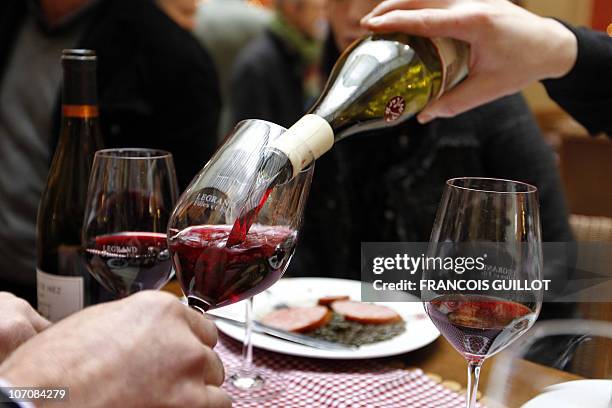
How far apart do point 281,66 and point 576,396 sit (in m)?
2.53

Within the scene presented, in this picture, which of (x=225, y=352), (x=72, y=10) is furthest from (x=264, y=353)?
(x=72, y=10)

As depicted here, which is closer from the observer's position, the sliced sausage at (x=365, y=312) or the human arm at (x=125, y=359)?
the human arm at (x=125, y=359)

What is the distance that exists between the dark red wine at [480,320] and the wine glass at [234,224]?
0.16 metres

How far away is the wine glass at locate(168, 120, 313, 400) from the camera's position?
0.66 metres

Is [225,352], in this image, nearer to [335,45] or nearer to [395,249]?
[395,249]

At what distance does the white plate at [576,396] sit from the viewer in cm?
76

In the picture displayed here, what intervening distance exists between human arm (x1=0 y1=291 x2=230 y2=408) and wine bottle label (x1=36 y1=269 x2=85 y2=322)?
355mm

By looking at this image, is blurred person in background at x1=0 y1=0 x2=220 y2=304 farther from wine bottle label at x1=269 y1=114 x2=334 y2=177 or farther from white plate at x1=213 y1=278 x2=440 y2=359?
wine bottle label at x1=269 y1=114 x2=334 y2=177

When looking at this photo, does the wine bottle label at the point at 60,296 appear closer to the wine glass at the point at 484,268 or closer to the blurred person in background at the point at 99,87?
the wine glass at the point at 484,268

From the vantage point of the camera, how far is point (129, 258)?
2.76ft

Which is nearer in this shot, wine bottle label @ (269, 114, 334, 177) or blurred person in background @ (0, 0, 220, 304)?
wine bottle label @ (269, 114, 334, 177)

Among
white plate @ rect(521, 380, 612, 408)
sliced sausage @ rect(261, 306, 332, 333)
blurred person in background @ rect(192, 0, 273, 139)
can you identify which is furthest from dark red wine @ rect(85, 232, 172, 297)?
blurred person in background @ rect(192, 0, 273, 139)

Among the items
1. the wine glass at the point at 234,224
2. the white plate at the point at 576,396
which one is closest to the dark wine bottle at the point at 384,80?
the wine glass at the point at 234,224

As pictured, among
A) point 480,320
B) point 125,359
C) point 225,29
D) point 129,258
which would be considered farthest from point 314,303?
point 225,29
